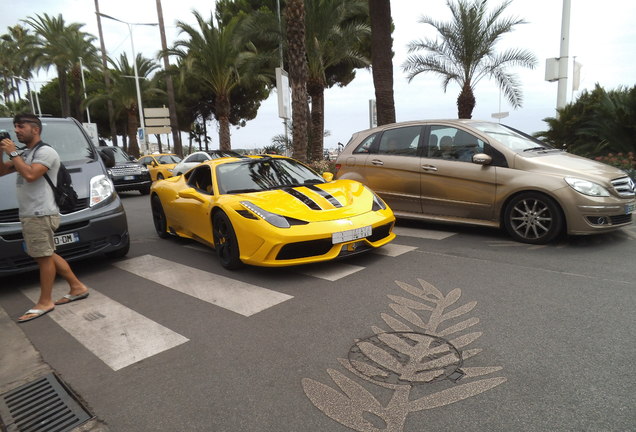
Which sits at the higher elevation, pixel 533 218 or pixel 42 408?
pixel 533 218

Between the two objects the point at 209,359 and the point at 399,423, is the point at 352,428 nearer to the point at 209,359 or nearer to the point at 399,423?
the point at 399,423

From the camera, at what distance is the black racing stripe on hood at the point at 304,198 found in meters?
4.66

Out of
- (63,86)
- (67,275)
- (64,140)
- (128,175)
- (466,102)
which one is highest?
(63,86)

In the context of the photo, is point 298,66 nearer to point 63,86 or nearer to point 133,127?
point 133,127

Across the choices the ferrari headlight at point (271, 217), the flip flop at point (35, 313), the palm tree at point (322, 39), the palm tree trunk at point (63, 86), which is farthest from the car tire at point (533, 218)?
the palm tree trunk at point (63, 86)

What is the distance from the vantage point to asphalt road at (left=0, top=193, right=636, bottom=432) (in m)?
2.25


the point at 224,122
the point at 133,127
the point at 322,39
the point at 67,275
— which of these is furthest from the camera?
the point at 133,127

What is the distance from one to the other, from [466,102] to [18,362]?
16926 mm

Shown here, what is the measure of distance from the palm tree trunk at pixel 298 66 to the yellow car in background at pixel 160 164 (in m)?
6.50

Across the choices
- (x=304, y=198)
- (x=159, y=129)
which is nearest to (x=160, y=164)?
(x=159, y=129)

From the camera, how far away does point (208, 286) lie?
14.5 ft

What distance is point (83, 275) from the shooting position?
5211 mm

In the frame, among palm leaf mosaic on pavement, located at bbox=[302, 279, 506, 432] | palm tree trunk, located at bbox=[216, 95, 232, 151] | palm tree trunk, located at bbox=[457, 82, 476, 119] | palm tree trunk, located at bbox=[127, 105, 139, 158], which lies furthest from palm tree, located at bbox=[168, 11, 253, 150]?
palm leaf mosaic on pavement, located at bbox=[302, 279, 506, 432]

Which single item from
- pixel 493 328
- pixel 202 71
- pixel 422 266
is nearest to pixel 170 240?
pixel 422 266
